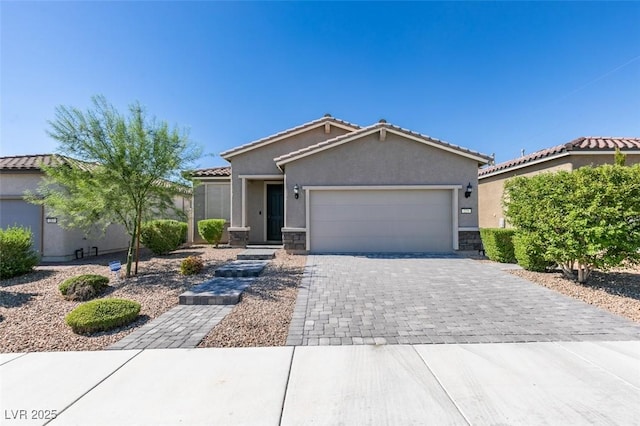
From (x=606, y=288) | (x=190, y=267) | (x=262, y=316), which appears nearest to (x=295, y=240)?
(x=190, y=267)

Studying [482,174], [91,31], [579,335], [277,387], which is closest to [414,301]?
[579,335]

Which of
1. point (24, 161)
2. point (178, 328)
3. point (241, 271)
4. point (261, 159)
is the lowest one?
point (178, 328)

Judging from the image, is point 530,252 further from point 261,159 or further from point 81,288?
point 81,288

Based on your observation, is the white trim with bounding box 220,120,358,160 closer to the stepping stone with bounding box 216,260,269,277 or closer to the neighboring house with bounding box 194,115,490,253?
the neighboring house with bounding box 194,115,490,253

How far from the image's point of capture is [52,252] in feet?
33.1

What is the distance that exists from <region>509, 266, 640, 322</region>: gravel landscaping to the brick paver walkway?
23.6 ft

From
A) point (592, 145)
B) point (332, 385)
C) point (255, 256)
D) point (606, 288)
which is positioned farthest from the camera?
point (255, 256)

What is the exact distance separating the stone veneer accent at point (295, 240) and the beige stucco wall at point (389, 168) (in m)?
0.32

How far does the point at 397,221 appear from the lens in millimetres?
10859

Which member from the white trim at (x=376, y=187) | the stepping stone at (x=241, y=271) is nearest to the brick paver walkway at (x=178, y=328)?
the stepping stone at (x=241, y=271)

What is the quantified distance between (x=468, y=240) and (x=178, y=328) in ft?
34.1

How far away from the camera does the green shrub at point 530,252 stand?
7.18 metres

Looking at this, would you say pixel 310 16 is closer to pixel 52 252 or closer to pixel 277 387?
pixel 277 387

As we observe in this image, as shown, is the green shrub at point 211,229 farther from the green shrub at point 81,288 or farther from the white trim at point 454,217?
the white trim at point 454,217
